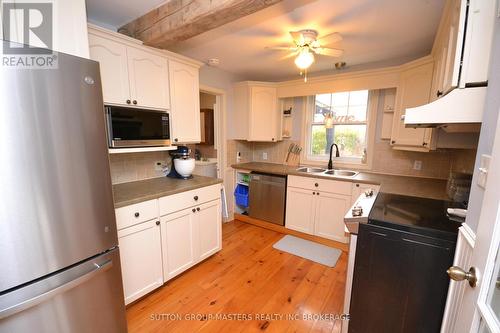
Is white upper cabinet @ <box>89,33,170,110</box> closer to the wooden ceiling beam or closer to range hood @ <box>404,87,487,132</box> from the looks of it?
the wooden ceiling beam

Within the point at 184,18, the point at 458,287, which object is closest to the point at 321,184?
the point at 458,287

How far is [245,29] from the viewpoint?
1.92m

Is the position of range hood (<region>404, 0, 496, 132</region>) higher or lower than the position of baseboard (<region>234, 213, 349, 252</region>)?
higher

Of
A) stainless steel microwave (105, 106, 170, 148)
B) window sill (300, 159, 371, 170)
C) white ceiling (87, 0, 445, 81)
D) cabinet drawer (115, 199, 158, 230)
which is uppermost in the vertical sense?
white ceiling (87, 0, 445, 81)

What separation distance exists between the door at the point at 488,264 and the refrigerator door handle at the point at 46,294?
1603mm

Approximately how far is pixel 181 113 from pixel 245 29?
1025mm

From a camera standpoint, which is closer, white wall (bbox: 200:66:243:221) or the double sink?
the double sink

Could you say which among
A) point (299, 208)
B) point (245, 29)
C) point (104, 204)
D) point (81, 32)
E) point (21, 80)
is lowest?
point (299, 208)

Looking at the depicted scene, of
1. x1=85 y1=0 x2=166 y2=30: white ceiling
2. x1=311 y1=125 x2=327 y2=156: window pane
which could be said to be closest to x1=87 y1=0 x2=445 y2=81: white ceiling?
x1=85 y1=0 x2=166 y2=30: white ceiling

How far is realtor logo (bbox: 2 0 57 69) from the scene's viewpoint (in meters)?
0.84

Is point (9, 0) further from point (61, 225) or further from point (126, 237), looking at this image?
point (126, 237)

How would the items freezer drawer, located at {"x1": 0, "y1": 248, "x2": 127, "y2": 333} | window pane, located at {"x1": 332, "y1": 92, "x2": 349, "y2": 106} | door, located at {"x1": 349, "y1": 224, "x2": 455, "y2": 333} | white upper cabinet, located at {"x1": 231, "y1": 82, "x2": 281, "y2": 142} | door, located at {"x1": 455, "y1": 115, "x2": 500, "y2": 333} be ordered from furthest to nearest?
white upper cabinet, located at {"x1": 231, "y1": 82, "x2": 281, "y2": 142} → window pane, located at {"x1": 332, "y1": 92, "x2": 349, "y2": 106} → door, located at {"x1": 349, "y1": 224, "x2": 455, "y2": 333} → freezer drawer, located at {"x1": 0, "y1": 248, "x2": 127, "y2": 333} → door, located at {"x1": 455, "y1": 115, "x2": 500, "y2": 333}

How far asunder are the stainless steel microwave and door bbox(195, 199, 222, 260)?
790 millimetres

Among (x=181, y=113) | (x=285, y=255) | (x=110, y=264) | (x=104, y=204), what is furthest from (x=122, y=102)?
(x=285, y=255)
